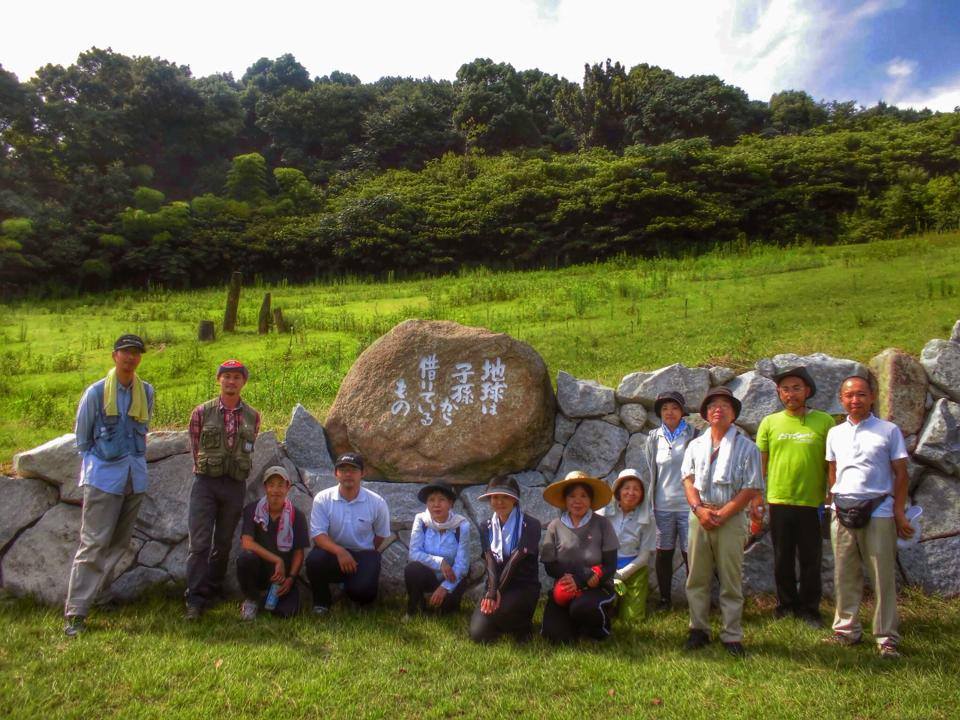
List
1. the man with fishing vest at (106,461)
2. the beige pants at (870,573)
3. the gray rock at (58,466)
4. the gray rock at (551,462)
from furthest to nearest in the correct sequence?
the gray rock at (551,462)
the gray rock at (58,466)
the man with fishing vest at (106,461)
the beige pants at (870,573)

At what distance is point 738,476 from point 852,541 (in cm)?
66

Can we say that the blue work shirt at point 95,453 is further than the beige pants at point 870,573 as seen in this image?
Yes

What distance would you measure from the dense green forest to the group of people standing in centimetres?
1147

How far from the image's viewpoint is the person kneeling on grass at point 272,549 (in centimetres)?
418

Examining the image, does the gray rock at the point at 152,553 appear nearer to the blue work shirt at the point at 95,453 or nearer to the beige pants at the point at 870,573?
the blue work shirt at the point at 95,453

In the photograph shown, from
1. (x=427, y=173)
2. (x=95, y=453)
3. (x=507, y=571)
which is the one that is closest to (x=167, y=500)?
(x=95, y=453)

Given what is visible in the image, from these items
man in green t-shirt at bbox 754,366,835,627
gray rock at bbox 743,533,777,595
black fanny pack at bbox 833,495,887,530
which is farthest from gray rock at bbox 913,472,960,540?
black fanny pack at bbox 833,495,887,530

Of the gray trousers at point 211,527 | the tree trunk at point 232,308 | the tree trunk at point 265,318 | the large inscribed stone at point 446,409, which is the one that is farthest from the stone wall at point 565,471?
the tree trunk at point 232,308

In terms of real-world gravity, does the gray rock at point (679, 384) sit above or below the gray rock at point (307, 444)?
above

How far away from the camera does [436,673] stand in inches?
133

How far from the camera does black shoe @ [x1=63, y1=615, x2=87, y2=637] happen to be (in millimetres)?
3814

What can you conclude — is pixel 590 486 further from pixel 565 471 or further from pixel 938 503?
pixel 938 503

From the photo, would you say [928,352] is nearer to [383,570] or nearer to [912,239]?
[383,570]

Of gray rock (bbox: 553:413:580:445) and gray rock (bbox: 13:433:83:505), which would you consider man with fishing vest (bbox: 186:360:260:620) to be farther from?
gray rock (bbox: 553:413:580:445)
